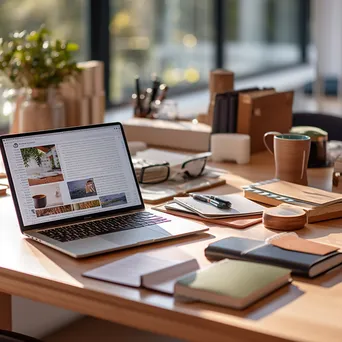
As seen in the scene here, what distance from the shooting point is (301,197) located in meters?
1.79

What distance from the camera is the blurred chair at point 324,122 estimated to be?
296 cm

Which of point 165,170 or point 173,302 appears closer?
point 173,302

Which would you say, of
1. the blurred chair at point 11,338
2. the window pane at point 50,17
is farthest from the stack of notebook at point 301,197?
the window pane at point 50,17

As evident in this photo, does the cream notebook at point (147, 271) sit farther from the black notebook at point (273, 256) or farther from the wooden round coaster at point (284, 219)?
the wooden round coaster at point (284, 219)

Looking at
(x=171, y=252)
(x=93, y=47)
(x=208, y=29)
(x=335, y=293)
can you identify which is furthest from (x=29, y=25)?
(x=335, y=293)

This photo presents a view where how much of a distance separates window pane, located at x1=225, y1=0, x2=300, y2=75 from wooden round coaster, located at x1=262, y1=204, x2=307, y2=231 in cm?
371

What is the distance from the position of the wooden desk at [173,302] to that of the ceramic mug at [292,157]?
41cm

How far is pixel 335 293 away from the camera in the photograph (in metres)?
1.28

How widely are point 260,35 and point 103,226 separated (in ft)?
14.8

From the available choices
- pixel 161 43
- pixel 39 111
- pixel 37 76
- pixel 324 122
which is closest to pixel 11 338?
pixel 39 111

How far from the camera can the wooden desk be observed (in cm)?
114

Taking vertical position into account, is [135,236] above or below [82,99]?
below

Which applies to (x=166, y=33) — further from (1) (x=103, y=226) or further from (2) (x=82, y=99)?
(1) (x=103, y=226)

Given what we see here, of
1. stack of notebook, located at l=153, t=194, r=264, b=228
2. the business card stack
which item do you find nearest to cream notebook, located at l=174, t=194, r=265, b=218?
stack of notebook, located at l=153, t=194, r=264, b=228
